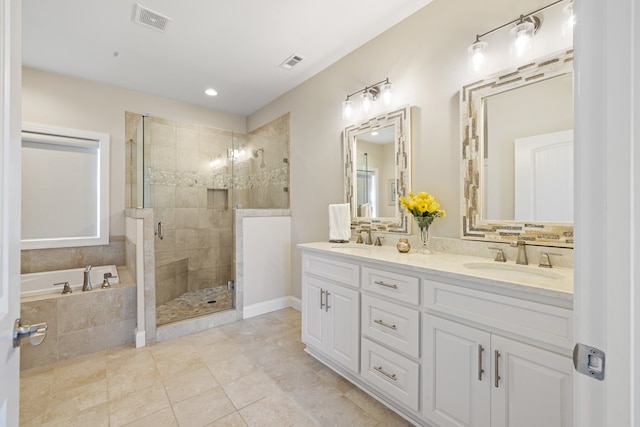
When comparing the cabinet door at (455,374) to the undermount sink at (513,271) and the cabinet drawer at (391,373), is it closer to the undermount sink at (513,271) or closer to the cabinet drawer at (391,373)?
the cabinet drawer at (391,373)

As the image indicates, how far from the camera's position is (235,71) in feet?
9.85

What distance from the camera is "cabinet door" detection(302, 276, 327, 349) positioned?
2135 mm

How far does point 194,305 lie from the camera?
3.18m

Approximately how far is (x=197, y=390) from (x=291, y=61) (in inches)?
117

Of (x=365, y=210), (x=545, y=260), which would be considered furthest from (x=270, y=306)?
(x=545, y=260)

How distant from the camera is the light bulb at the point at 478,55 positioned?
1.69 metres

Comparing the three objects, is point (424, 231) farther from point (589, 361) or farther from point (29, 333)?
point (29, 333)

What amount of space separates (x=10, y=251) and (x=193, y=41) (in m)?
2.44

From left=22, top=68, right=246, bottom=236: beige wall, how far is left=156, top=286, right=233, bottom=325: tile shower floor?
1159mm

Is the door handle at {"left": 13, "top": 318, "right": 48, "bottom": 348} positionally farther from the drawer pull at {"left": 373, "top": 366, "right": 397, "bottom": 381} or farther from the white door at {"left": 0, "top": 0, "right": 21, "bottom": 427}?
the drawer pull at {"left": 373, "top": 366, "right": 397, "bottom": 381}

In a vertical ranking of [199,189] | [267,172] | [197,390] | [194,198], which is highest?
[267,172]

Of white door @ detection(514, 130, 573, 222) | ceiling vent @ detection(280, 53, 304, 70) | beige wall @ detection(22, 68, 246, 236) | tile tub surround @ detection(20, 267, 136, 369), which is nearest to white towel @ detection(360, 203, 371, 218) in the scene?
white door @ detection(514, 130, 573, 222)

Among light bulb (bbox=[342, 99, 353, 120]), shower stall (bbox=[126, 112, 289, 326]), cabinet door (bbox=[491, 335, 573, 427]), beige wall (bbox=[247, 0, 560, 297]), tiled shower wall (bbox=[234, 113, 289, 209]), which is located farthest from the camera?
tiled shower wall (bbox=[234, 113, 289, 209])

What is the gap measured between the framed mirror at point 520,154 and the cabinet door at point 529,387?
0.66 meters
